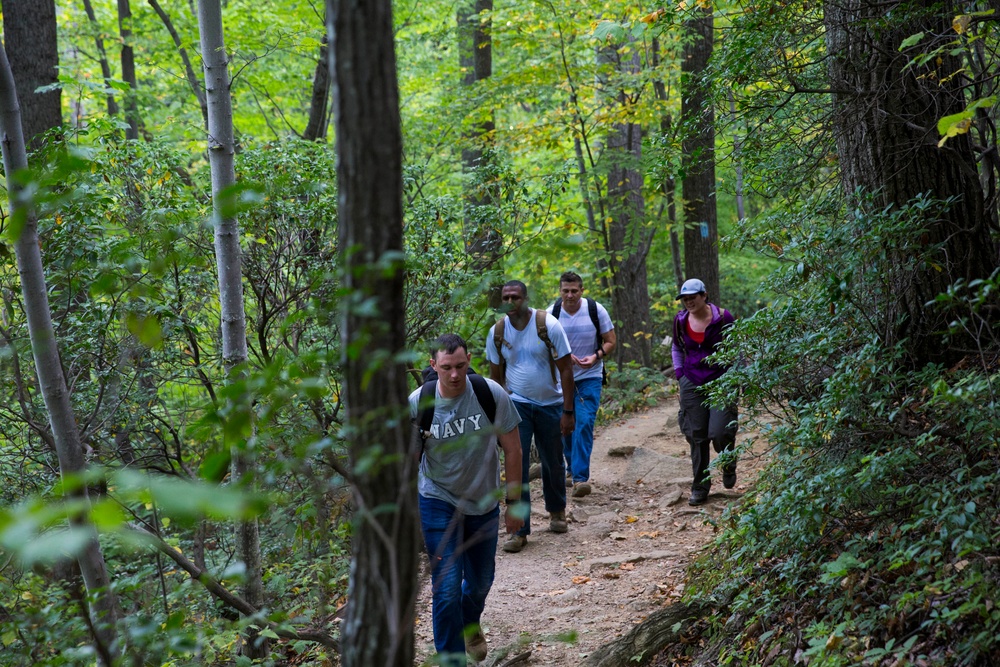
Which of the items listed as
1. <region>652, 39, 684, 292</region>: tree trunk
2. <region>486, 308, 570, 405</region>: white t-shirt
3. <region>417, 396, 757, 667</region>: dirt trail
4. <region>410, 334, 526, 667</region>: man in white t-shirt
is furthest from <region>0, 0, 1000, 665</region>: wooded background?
<region>652, 39, 684, 292</region>: tree trunk

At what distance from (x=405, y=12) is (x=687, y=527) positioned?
11.2 meters

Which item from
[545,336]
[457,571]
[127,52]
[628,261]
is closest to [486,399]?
[457,571]

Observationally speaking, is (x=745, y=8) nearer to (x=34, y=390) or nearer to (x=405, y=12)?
(x=34, y=390)

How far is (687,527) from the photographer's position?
26.1 ft

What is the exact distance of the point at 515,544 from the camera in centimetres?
768

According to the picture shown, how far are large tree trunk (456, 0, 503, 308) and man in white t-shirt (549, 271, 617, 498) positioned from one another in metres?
0.89

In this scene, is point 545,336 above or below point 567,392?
above

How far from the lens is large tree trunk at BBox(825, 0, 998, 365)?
5.16 m

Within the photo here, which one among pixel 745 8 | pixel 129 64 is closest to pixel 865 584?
pixel 745 8

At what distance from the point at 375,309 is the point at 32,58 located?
942 cm

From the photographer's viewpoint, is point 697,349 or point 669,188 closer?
point 697,349

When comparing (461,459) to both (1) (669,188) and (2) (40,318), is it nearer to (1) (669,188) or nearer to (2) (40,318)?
(2) (40,318)

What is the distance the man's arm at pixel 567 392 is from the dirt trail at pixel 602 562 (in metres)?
1.21

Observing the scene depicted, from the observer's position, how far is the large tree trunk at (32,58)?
8.99 metres
